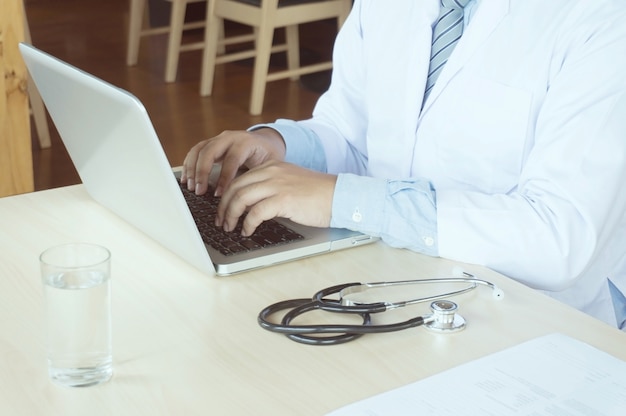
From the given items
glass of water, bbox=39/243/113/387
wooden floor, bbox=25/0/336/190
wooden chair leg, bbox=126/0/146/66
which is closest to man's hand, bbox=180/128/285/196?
glass of water, bbox=39/243/113/387

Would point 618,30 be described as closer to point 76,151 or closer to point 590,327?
point 590,327

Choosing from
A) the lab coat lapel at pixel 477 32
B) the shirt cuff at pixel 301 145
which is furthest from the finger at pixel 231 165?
the lab coat lapel at pixel 477 32

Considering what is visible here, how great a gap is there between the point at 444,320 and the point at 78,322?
1.22 feet

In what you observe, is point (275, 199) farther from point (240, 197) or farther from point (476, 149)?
point (476, 149)

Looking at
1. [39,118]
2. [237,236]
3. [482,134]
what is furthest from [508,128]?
[39,118]

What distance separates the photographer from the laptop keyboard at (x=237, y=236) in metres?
1.18

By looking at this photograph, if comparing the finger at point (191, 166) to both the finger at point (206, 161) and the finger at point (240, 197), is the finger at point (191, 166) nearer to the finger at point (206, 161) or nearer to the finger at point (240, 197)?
the finger at point (206, 161)

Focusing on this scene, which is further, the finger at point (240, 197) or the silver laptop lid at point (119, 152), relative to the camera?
Result: the finger at point (240, 197)

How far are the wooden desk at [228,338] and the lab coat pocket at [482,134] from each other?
275 mm

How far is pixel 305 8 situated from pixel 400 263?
10.8 ft

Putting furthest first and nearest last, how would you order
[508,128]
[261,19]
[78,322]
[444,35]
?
[261,19] < [444,35] < [508,128] < [78,322]

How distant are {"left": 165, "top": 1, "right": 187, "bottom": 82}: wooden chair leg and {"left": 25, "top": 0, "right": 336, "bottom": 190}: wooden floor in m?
0.06

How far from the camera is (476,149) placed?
141 cm

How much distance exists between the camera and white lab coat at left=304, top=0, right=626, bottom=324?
1190 mm
